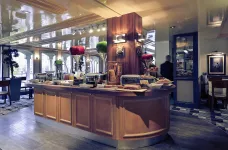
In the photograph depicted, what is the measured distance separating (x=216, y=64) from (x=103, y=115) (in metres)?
6.83

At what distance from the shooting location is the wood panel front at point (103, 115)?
9.57ft

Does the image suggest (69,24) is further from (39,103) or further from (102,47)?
(39,103)

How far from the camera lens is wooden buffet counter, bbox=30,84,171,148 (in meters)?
Result: 2.84

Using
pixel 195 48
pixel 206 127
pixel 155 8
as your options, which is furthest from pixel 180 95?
pixel 155 8

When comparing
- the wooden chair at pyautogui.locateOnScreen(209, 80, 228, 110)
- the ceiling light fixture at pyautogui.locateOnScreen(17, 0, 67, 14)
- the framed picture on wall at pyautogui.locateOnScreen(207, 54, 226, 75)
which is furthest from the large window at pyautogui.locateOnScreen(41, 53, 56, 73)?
the wooden chair at pyautogui.locateOnScreen(209, 80, 228, 110)

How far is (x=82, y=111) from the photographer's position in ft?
10.9

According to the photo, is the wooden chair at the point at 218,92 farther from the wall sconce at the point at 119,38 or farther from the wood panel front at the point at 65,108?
the wood panel front at the point at 65,108

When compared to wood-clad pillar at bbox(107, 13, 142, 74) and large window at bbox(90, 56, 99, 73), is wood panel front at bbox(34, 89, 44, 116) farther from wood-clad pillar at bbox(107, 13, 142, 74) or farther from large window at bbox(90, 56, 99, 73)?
large window at bbox(90, 56, 99, 73)

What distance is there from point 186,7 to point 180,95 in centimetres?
333

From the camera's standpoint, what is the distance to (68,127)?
11.9 feet

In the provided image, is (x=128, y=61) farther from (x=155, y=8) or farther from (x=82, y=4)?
(x=82, y=4)

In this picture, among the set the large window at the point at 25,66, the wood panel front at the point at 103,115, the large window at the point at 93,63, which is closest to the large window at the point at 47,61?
the large window at the point at 25,66

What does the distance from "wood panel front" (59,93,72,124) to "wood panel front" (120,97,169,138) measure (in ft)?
4.18

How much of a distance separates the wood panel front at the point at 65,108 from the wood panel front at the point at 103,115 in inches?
28.0
